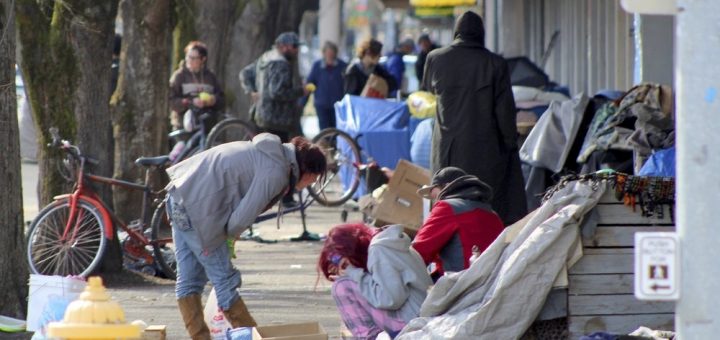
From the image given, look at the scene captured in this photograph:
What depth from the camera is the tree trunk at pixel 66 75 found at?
1095 centimetres

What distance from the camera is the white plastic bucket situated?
7.60 m

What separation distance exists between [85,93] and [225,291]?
3.98 m

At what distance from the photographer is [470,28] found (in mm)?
9852

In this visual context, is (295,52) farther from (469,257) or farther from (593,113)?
(469,257)

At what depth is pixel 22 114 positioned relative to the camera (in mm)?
19172

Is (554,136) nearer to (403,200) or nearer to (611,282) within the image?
(403,200)

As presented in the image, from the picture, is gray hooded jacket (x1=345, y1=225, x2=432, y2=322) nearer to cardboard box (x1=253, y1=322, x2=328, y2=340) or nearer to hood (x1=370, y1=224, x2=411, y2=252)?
hood (x1=370, y1=224, x2=411, y2=252)

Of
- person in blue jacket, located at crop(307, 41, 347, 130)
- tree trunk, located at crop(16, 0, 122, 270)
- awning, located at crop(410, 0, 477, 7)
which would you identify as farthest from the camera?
awning, located at crop(410, 0, 477, 7)

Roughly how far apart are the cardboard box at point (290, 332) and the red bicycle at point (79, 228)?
10.6ft

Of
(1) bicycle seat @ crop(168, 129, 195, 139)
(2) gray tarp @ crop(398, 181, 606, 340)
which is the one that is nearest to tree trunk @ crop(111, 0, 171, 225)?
(1) bicycle seat @ crop(168, 129, 195, 139)

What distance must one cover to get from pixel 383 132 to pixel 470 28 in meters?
5.43

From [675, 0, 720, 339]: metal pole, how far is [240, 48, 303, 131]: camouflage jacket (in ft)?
36.1

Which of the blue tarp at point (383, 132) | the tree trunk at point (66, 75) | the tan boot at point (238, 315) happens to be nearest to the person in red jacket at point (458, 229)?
the tan boot at point (238, 315)

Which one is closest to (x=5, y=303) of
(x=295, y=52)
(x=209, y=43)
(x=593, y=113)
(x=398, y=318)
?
(x=398, y=318)
